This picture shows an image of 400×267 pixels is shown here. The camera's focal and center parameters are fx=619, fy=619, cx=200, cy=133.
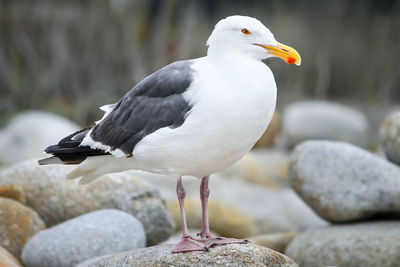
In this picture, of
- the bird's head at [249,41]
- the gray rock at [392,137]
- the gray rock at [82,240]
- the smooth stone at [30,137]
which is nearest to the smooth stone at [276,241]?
the gray rock at [392,137]

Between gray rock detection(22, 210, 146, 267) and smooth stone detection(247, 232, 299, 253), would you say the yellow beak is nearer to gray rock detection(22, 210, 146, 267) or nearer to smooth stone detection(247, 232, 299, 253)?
gray rock detection(22, 210, 146, 267)

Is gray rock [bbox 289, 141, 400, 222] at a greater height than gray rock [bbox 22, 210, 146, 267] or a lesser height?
greater

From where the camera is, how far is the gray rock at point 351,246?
6398 mm

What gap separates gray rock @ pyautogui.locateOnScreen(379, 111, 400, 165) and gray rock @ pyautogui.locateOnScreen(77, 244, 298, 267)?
2774 millimetres

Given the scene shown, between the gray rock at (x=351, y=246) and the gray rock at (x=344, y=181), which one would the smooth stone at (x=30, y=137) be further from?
the gray rock at (x=351, y=246)

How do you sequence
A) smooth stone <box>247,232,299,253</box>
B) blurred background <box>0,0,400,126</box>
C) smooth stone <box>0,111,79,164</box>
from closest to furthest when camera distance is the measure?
smooth stone <box>247,232,299,253</box> < smooth stone <box>0,111,79,164</box> < blurred background <box>0,0,400,126</box>

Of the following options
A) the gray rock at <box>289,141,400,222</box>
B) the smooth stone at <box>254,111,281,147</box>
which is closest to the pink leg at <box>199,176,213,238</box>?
the gray rock at <box>289,141,400,222</box>

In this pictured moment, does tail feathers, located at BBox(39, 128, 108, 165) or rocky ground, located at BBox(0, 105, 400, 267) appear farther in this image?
rocky ground, located at BBox(0, 105, 400, 267)

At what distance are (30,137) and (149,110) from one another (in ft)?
25.1

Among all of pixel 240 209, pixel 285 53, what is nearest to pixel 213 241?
pixel 285 53

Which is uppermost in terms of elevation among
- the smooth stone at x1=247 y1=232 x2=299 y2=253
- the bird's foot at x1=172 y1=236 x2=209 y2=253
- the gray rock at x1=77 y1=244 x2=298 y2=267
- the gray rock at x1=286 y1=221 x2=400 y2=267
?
the bird's foot at x1=172 y1=236 x2=209 y2=253

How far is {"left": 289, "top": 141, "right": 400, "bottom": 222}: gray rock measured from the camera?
6789 mm

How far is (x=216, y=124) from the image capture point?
415 cm

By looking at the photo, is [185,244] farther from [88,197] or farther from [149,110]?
[88,197]
